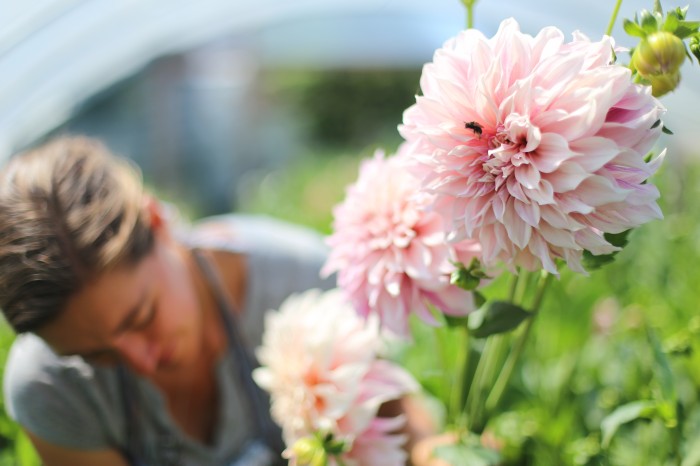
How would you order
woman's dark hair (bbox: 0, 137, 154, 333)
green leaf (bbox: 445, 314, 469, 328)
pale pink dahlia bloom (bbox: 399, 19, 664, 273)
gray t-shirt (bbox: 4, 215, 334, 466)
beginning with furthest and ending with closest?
gray t-shirt (bbox: 4, 215, 334, 466), woman's dark hair (bbox: 0, 137, 154, 333), green leaf (bbox: 445, 314, 469, 328), pale pink dahlia bloom (bbox: 399, 19, 664, 273)

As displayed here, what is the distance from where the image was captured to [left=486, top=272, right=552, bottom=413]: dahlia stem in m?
0.41

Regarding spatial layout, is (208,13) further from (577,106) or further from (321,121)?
(321,121)

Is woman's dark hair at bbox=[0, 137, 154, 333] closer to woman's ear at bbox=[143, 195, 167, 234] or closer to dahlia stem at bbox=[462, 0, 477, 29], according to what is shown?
woman's ear at bbox=[143, 195, 167, 234]

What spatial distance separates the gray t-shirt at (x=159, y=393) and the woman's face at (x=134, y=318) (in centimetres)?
8

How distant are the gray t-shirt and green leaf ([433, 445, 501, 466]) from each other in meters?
0.44

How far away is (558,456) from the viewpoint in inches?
21.8

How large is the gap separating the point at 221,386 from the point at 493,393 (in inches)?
19.4

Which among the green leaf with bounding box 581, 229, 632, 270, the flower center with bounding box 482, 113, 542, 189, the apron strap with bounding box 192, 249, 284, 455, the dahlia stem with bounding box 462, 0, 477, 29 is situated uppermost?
the dahlia stem with bounding box 462, 0, 477, 29

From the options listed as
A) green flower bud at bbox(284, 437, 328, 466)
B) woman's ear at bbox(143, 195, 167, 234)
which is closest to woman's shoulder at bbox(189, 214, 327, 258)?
woman's ear at bbox(143, 195, 167, 234)

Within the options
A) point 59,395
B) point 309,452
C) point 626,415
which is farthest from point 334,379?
point 59,395

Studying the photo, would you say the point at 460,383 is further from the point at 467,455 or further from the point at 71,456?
the point at 71,456

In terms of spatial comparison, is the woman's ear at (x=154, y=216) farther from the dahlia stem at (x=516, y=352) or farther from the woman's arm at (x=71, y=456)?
the dahlia stem at (x=516, y=352)

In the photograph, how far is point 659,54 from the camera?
32 centimetres

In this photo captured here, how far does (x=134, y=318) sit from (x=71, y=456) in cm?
20
